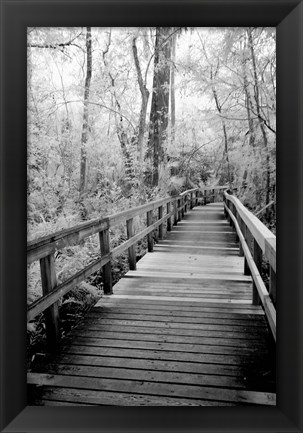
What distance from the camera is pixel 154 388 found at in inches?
92.3

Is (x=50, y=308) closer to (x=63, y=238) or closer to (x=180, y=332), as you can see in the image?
(x=63, y=238)

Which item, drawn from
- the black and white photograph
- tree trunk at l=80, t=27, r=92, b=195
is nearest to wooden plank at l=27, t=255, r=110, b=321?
the black and white photograph

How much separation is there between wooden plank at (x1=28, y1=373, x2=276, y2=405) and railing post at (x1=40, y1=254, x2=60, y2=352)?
0.36 metres

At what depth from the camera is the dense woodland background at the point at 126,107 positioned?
24.6 feet

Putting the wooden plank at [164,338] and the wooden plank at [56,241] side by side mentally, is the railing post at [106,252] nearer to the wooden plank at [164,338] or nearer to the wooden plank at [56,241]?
the wooden plank at [56,241]

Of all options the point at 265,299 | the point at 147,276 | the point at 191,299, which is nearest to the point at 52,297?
the point at 265,299

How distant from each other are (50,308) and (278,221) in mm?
1673

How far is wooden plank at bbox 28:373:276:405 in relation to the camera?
2.25 meters

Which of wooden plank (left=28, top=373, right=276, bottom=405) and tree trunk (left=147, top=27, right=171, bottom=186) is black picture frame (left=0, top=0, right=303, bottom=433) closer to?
wooden plank (left=28, top=373, right=276, bottom=405)

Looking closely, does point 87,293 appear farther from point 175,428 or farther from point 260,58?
point 260,58

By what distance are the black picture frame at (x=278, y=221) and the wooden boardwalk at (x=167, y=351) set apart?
0.64ft
